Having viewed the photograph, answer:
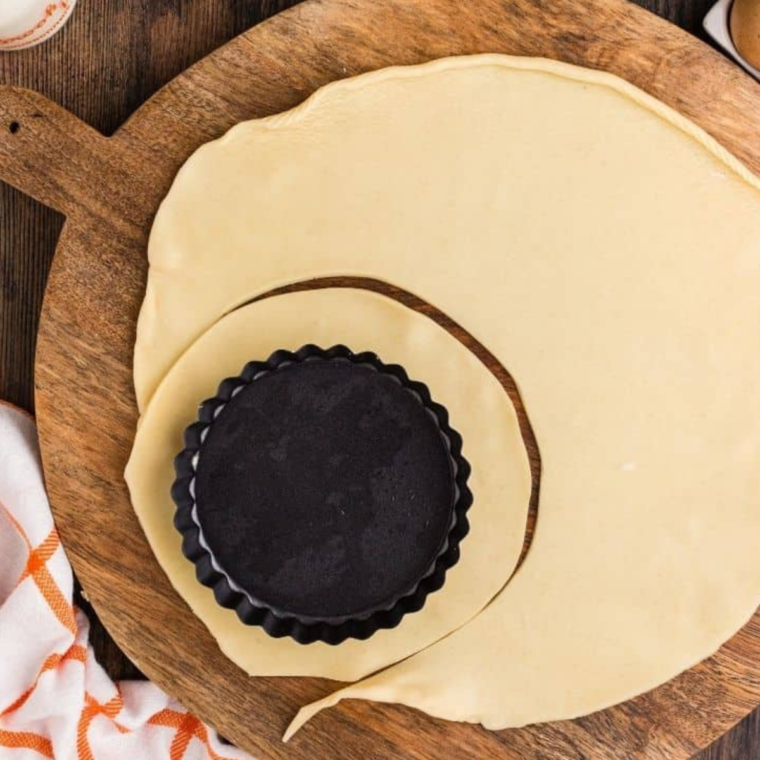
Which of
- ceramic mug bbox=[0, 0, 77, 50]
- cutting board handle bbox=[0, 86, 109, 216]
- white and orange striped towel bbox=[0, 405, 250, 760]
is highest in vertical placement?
ceramic mug bbox=[0, 0, 77, 50]

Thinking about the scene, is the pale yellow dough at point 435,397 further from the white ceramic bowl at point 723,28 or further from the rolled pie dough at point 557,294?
the white ceramic bowl at point 723,28

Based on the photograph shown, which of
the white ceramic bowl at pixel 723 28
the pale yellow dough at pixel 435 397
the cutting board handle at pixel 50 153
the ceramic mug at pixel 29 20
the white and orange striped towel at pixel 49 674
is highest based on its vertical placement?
the white ceramic bowl at pixel 723 28

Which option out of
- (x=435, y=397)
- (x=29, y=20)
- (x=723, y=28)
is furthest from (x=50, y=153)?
A: (x=723, y=28)

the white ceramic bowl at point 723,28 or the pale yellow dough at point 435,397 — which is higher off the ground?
the white ceramic bowl at point 723,28

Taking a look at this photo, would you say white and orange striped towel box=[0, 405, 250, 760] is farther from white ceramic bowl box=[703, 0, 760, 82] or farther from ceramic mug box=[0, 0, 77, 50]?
white ceramic bowl box=[703, 0, 760, 82]

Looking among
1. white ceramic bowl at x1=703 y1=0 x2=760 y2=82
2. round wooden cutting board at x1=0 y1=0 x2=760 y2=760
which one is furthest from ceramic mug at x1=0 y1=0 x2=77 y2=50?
white ceramic bowl at x1=703 y1=0 x2=760 y2=82

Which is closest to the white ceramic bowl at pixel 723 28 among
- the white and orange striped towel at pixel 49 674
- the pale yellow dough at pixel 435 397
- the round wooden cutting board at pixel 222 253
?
the round wooden cutting board at pixel 222 253
